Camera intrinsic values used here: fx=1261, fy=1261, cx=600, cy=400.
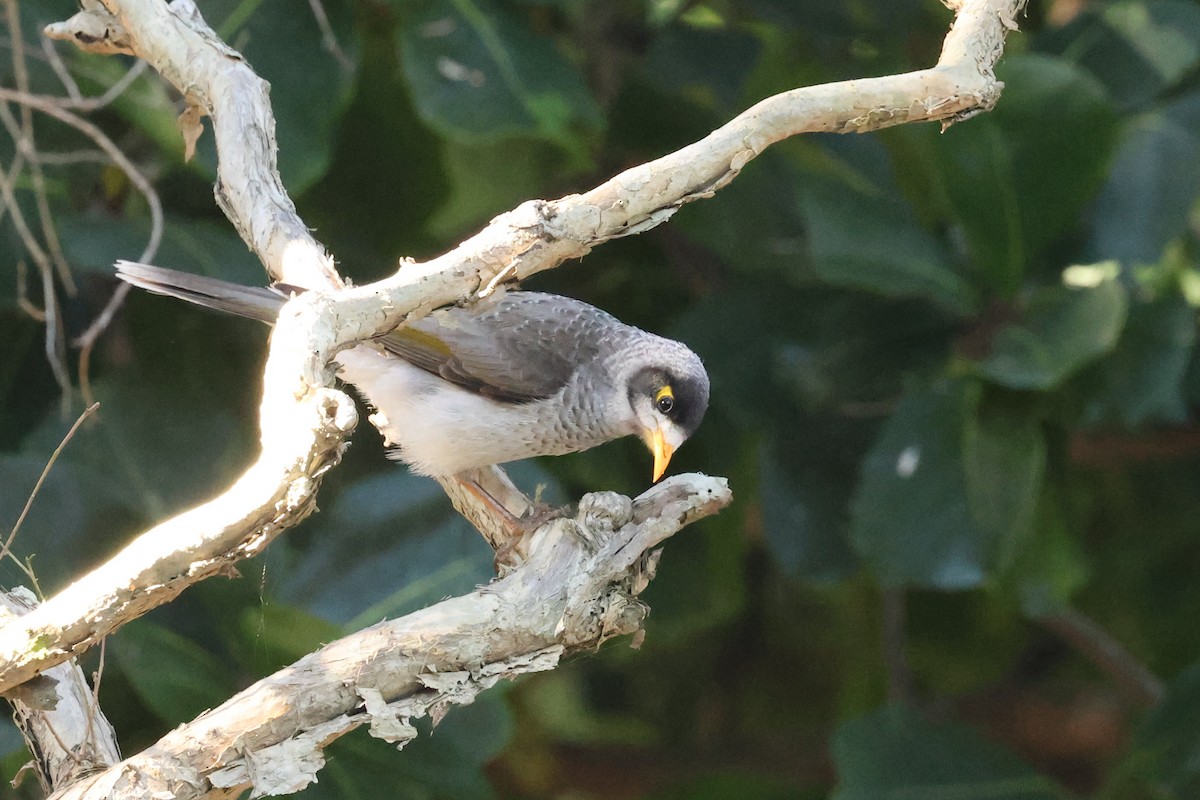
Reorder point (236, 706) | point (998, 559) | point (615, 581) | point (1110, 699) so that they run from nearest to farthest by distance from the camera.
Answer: point (236, 706) → point (615, 581) → point (998, 559) → point (1110, 699)

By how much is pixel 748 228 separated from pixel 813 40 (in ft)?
1.88

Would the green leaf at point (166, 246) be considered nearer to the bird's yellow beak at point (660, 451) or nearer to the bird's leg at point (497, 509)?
the bird's leg at point (497, 509)

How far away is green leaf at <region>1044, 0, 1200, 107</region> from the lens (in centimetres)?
326

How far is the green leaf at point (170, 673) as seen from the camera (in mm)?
2477

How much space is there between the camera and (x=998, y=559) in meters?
2.88

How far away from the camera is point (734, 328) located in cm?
324

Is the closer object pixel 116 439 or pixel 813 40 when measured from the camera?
pixel 116 439

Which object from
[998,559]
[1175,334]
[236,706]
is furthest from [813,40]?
[236,706]

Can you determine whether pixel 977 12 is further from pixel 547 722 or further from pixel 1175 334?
pixel 547 722

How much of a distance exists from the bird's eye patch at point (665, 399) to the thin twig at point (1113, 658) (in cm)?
169

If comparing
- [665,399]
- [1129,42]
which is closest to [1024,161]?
[1129,42]

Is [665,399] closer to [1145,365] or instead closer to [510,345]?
[510,345]

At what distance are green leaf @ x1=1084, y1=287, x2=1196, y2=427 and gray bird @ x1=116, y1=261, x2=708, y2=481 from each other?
3.71 feet

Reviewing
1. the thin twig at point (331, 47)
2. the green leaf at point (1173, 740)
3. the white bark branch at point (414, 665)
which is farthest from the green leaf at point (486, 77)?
the green leaf at point (1173, 740)
